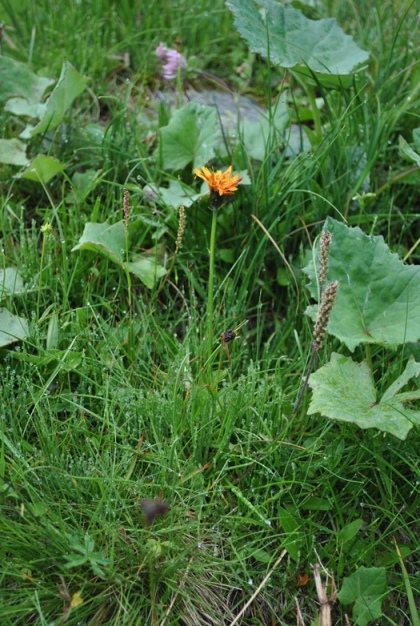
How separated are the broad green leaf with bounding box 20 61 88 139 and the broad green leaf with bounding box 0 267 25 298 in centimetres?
57

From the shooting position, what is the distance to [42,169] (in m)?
2.32

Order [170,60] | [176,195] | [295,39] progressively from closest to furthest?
[176,195], [295,39], [170,60]

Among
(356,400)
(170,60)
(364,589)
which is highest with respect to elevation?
(170,60)

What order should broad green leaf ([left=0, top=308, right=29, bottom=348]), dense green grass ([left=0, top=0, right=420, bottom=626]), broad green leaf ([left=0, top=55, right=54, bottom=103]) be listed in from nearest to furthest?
1. dense green grass ([left=0, top=0, right=420, bottom=626])
2. broad green leaf ([left=0, top=308, right=29, bottom=348])
3. broad green leaf ([left=0, top=55, right=54, bottom=103])

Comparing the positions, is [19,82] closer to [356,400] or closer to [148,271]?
[148,271]

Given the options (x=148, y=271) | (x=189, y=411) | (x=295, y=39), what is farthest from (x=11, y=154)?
(x=189, y=411)

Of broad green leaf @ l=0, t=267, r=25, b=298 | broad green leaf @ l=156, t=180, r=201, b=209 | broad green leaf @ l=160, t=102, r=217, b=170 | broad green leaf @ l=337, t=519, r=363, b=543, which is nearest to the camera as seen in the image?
broad green leaf @ l=337, t=519, r=363, b=543

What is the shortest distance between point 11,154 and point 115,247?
55 centimetres

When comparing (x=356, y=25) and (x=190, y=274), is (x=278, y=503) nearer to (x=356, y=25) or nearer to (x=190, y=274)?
(x=190, y=274)

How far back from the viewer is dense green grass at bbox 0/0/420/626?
158 cm

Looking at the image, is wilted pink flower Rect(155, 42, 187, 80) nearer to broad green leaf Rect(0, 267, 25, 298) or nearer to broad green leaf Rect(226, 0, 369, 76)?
broad green leaf Rect(226, 0, 369, 76)

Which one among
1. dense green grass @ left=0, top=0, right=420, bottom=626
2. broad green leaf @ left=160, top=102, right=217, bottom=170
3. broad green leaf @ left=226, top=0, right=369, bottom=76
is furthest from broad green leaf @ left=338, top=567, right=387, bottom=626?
broad green leaf @ left=226, top=0, right=369, bottom=76

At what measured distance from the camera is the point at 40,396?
1.77 metres

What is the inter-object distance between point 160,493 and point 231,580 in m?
0.26
